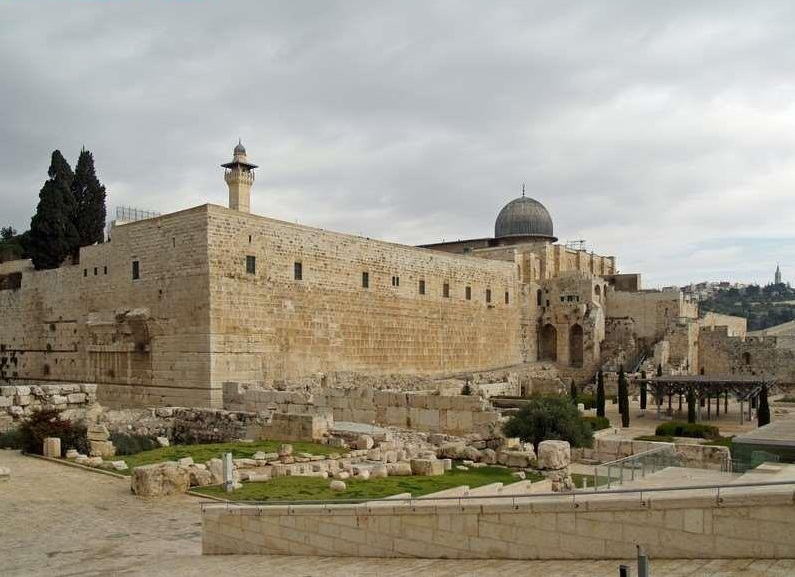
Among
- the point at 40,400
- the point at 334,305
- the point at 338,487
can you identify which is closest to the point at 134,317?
the point at 40,400

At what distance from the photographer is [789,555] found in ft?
17.0

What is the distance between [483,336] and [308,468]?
811 inches

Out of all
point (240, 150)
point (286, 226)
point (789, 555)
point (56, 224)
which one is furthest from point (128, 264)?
point (789, 555)

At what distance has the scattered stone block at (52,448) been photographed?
13.0 metres

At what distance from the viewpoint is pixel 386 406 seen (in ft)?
58.0

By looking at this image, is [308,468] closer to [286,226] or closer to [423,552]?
[423,552]

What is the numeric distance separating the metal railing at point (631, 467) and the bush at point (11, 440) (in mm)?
11097

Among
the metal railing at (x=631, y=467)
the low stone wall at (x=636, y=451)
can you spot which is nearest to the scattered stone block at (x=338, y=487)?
the metal railing at (x=631, y=467)

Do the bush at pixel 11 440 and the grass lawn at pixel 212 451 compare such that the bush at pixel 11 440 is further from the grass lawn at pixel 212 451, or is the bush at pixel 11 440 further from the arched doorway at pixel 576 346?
the arched doorway at pixel 576 346

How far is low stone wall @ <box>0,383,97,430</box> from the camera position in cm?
1662

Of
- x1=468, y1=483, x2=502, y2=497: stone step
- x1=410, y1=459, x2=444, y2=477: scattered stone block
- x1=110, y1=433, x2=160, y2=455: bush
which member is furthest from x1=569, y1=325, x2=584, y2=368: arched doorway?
x1=468, y1=483, x2=502, y2=497: stone step

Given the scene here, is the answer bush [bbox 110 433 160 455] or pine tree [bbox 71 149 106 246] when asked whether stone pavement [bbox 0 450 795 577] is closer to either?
bush [bbox 110 433 160 455]

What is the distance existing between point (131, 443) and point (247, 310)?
6869 millimetres

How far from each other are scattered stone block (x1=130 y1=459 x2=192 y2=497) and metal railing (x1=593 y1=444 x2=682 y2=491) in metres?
5.70
